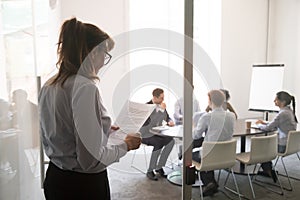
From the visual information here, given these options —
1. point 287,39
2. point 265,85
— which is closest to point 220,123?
point 265,85

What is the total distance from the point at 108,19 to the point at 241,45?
11.4ft

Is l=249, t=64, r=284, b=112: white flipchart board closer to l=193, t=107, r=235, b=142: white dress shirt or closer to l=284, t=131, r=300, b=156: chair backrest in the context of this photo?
l=284, t=131, r=300, b=156: chair backrest

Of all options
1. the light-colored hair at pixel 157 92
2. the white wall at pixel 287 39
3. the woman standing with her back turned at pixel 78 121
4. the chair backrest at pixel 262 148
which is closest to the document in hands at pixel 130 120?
the woman standing with her back turned at pixel 78 121

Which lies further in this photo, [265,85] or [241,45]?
[241,45]

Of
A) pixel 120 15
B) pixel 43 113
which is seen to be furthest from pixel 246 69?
pixel 43 113

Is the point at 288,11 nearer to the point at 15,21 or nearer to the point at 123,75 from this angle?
the point at 123,75

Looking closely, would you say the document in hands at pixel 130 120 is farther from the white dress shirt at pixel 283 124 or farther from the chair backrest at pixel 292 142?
the white dress shirt at pixel 283 124

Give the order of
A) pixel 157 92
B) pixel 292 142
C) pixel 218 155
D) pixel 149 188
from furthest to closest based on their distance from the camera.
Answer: pixel 292 142 < pixel 149 188 < pixel 218 155 < pixel 157 92

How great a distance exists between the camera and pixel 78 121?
123 centimetres

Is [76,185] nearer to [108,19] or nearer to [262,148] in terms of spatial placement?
[262,148]

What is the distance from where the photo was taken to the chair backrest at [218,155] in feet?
10.1

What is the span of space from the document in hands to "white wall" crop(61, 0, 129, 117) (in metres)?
0.06

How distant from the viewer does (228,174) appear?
4047 millimetres

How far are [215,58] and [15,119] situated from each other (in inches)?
188
